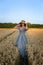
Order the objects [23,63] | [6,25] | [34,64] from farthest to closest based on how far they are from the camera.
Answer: [6,25] → [23,63] → [34,64]

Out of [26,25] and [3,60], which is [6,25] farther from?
[3,60]

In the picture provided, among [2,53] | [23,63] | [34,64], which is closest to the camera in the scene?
[34,64]

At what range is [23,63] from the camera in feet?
18.8

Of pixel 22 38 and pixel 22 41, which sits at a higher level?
pixel 22 38

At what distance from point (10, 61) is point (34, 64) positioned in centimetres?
56

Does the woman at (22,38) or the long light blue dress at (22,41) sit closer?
the woman at (22,38)

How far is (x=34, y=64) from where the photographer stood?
203 inches

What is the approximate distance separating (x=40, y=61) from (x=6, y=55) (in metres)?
0.94

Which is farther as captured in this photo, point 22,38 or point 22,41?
point 22,41

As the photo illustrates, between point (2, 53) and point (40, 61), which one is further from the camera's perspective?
point (2, 53)

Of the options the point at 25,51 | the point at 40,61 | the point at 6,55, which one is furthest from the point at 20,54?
the point at 40,61

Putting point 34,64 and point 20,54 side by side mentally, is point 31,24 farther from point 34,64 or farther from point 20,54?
point 34,64

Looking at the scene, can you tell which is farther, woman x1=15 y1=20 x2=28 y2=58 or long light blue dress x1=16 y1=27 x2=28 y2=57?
long light blue dress x1=16 y1=27 x2=28 y2=57

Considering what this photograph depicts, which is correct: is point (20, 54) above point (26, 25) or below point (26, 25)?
below
